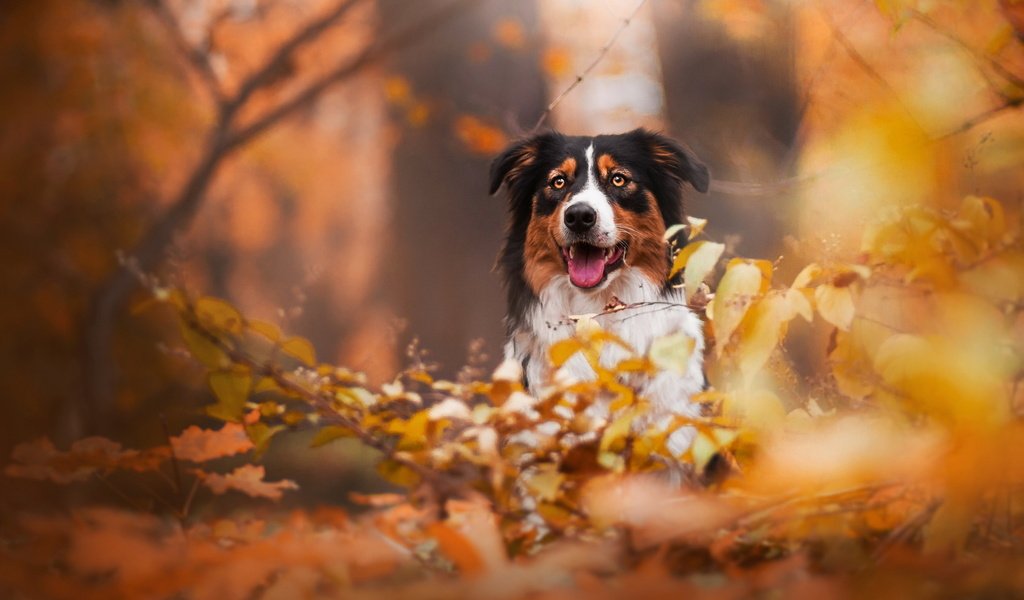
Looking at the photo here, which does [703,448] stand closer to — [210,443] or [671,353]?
[671,353]

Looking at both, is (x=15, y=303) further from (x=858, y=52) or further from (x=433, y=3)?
(x=858, y=52)

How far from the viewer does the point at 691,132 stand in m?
3.05

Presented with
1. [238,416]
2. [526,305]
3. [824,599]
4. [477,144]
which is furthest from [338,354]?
[824,599]

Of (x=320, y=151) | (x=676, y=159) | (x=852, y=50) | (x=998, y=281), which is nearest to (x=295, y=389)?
(x=998, y=281)

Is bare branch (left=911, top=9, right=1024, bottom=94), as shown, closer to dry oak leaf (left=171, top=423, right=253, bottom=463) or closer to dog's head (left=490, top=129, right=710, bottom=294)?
dog's head (left=490, top=129, right=710, bottom=294)

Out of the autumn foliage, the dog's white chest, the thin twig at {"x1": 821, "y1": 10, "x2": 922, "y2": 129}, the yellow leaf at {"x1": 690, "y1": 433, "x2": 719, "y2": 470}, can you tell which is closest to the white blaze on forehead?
the dog's white chest

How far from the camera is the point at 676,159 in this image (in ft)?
8.76

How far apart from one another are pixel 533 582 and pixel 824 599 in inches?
15.8

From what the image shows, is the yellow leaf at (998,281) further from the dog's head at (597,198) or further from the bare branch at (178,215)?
the bare branch at (178,215)

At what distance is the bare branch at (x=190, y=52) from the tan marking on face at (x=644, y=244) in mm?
2325

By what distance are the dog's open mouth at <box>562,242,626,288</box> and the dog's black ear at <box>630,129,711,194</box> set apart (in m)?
0.31

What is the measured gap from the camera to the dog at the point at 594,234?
257 centimetres

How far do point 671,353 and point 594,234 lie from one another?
1.19 m

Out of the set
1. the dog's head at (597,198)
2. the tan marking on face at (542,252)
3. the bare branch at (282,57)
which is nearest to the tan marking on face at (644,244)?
the dog's head at (597,198)
